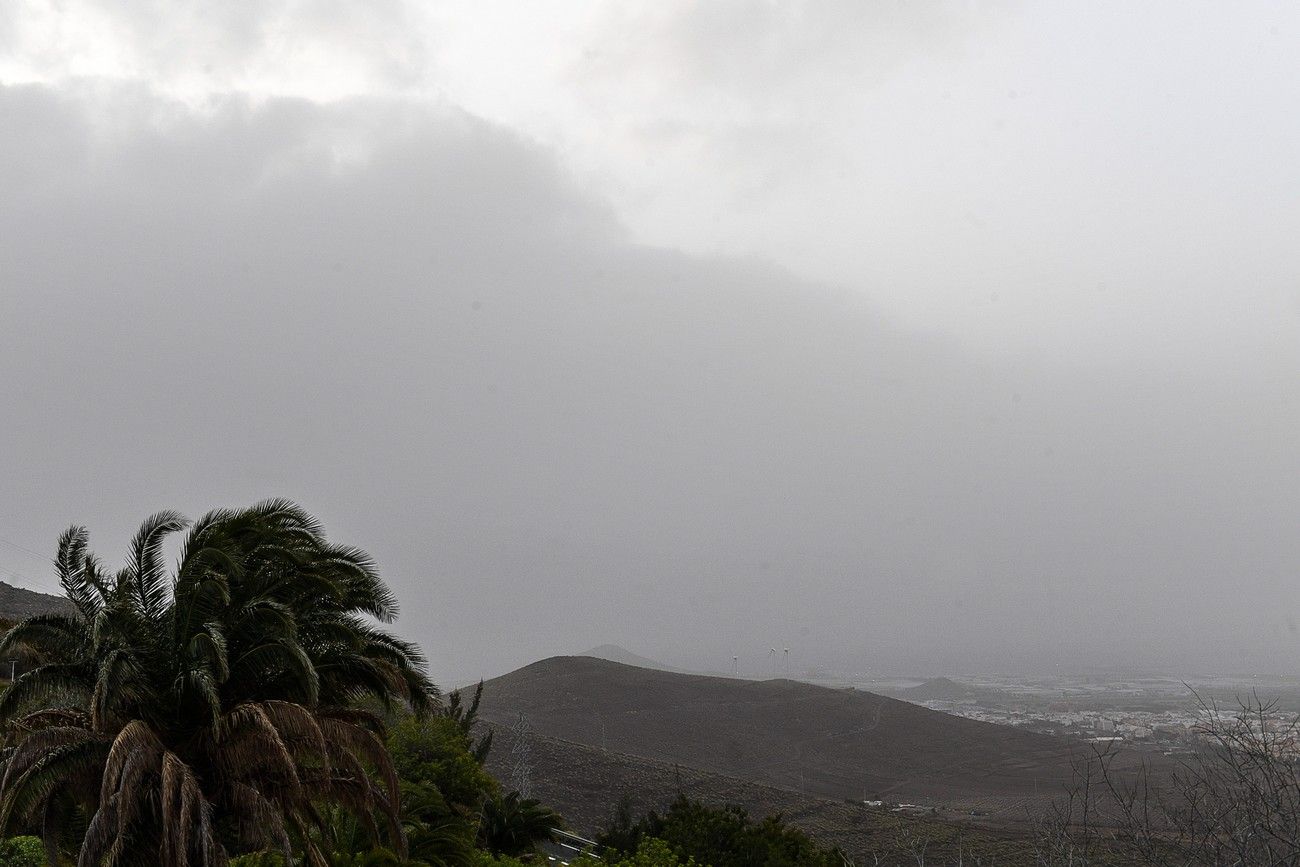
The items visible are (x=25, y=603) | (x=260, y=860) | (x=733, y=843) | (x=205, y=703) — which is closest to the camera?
→ (x=205, y=703)

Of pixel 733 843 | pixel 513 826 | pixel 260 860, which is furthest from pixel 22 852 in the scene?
pixel 513 826

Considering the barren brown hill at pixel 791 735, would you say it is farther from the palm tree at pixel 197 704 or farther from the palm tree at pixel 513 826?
the palm tree at pixel 197 704

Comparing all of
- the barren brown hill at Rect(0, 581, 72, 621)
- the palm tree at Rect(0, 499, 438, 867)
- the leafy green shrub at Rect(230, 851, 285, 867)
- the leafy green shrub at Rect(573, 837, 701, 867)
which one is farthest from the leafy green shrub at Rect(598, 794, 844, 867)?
the barren brown hill at Rect(0, 581, 72, 621)

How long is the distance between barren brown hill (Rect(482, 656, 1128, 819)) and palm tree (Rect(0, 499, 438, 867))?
189 feet

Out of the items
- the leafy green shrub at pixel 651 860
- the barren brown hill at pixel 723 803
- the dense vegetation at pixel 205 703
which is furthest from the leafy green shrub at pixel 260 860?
the barren brown hill at pixel 723 803

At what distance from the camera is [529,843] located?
86.9ft

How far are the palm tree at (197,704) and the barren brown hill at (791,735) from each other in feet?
189

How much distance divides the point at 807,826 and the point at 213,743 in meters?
43.7

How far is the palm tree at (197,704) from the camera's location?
11883 mm

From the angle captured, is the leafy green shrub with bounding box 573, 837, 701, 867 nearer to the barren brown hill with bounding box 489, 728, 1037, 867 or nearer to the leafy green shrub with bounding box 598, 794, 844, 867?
the leafy green shrub with bounding box 598, 794, 844, 867

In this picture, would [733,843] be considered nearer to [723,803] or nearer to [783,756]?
[723,803]

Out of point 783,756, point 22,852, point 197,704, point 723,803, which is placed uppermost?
point 197,704

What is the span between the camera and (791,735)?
93688 mm

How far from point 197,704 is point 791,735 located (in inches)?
3427
